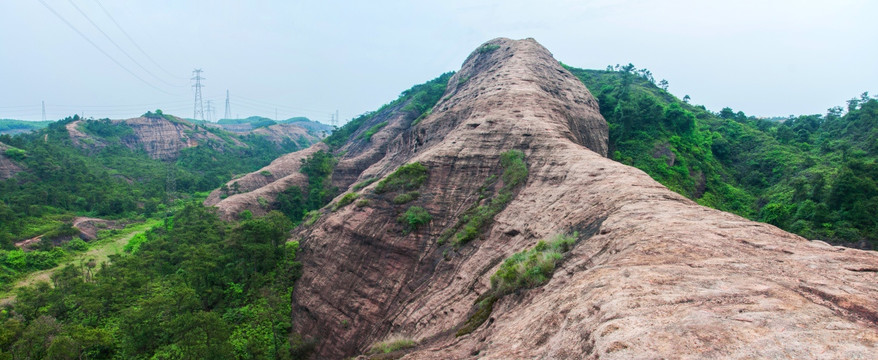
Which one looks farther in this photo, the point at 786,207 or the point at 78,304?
the point at 786,207

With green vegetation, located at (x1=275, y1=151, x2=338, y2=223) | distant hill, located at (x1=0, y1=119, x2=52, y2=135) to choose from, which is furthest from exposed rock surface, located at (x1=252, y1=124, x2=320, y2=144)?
distant hill, located at (x1=0, y1=119, x2=52, y2=135)

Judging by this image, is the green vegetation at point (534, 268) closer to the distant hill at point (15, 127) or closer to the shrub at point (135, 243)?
the shrub at point (135, 243)

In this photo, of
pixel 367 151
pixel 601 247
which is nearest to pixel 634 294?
pixel 601 247

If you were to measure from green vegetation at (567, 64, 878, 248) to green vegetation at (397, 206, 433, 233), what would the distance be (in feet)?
64.8

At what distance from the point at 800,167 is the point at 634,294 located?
35.0 metres

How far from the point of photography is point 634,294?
222 inches

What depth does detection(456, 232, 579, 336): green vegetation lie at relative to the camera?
30.0 ft

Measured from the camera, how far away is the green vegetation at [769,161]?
753 inches

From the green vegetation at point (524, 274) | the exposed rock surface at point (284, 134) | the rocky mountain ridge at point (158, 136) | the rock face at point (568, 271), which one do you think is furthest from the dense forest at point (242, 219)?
the exposed rock surface at point (284, 134)

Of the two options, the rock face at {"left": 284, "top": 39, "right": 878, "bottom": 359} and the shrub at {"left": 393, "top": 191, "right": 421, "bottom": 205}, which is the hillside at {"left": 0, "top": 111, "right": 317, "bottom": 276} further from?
the shrub at {"left": 393, "top": 191, "right": 421, "bottom": 205}

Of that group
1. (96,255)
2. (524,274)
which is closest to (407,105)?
(96,255)

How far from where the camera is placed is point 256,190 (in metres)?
43.0

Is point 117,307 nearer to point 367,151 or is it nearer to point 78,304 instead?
point 78,304

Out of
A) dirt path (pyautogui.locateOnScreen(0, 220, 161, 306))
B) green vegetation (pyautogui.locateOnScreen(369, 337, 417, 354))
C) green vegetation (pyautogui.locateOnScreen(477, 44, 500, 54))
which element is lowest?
dirt path (pyautogui.locateOnScreen(0, 220, 161, 306))
